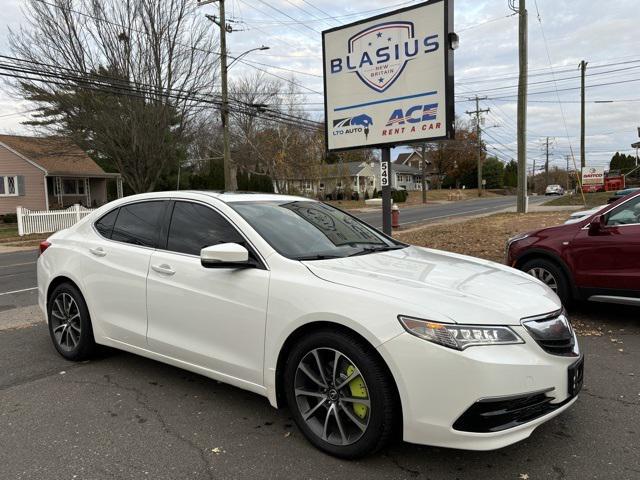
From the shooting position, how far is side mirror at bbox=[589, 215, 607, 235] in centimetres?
589

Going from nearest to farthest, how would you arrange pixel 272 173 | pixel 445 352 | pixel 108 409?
pixel 445 352 → pixel 108 409 → pixel 272 173

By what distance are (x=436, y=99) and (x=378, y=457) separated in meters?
7.18

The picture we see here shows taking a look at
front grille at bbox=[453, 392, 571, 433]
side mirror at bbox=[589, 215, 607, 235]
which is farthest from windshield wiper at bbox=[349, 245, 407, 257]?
side mirror at bbox=[589, 215, 607, 235]

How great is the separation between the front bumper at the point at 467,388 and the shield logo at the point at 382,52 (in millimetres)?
7366

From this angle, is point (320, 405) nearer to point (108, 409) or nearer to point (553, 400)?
point (553, 400)

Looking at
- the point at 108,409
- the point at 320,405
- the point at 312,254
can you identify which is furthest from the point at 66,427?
the point at 312,254

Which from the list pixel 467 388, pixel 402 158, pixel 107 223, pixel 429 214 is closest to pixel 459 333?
pixel 467 388

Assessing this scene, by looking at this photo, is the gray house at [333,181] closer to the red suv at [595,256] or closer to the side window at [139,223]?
the red suv at [595,256]

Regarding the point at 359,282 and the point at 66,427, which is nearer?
the point at 359,282

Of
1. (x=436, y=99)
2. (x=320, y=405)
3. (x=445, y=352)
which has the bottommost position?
(x=320, y=405)

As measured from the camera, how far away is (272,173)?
45.5 metres

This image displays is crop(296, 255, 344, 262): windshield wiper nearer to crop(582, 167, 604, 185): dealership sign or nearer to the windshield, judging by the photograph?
the windshield

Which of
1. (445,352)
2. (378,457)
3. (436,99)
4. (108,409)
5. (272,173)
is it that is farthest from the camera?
(272,173)

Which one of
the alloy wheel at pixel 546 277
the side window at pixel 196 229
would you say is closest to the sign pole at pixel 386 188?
the alloy wheel at pixel 546 277
